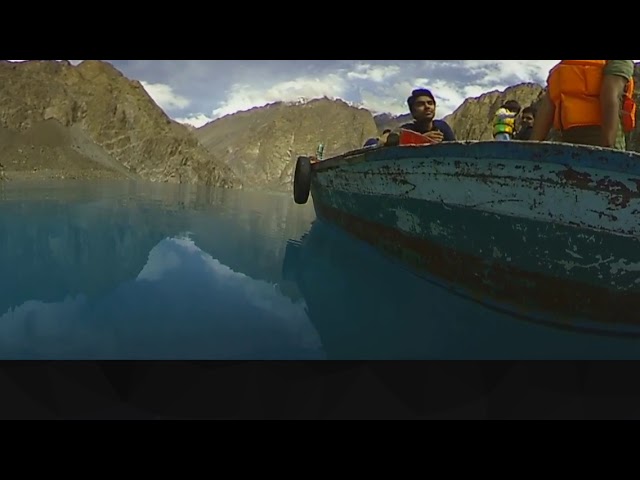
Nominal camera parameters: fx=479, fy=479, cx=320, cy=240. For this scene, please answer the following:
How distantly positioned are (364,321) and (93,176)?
4024cm

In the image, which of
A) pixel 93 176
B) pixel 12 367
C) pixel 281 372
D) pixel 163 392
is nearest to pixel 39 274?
pixel 12 367

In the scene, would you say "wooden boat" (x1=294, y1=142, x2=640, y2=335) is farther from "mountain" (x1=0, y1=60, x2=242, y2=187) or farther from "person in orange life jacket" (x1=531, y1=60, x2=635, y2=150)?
"mountain" (x1=0, y1=60, x2=242, y2=187)

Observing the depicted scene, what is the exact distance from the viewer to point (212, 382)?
2867 mm

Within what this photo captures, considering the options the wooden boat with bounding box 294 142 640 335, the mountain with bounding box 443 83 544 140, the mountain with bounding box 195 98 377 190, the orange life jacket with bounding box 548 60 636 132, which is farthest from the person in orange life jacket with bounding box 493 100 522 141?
the mountain with bounding box 195 98 377 190

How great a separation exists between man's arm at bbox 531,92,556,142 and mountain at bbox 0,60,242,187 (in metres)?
35.8

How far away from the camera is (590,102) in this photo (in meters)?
3.62

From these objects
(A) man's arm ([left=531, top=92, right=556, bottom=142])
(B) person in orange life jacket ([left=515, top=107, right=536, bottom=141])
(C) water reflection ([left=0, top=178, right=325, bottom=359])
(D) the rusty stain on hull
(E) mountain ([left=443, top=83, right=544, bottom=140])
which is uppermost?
(E) mountain ([left=443, top=83, right=544, bottom=140])

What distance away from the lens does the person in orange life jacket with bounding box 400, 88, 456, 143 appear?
5777mm

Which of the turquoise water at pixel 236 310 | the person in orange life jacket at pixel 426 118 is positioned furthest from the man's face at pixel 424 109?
the turquoise water at pixel 236 310

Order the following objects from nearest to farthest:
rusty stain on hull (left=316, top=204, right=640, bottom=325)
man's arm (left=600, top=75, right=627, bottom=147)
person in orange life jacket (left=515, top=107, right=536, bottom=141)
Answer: rusty stain on hull (left=316, top=204, right=640, bottom=325) < man's arm (left=600, top=75, right=627, bottom=147) < person in orange life jacket (left=515, top=107, right=536, bottom=141)

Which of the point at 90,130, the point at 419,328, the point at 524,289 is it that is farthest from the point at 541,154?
the point at 90,130

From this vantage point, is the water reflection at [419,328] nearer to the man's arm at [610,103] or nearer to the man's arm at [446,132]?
the man's arm at [610,103]

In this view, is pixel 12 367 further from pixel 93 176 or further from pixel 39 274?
pixel 93 176
